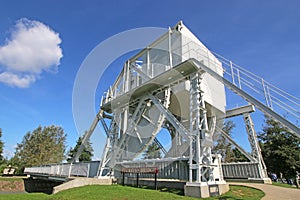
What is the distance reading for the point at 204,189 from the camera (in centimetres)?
833

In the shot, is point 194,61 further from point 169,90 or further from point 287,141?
point 287,141

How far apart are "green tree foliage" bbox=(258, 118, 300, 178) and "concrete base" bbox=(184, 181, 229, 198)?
21474 mm

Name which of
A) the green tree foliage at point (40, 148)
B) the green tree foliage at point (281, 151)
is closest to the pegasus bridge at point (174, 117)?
the green tree foliage at point (281, 151)

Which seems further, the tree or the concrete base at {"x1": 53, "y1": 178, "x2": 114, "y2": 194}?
the tree

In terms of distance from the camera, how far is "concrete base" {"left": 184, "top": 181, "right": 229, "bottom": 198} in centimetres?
822

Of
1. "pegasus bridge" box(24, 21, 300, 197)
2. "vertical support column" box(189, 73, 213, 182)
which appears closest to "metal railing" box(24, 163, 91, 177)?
Answer: "pegasus bridge" box(24, 21, 300, 197)

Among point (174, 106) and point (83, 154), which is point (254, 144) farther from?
point (83, 154)

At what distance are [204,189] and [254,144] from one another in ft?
28.6

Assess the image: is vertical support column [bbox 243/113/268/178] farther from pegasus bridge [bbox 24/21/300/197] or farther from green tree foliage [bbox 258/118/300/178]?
green tree foliage [bbox 258/118/300/178]

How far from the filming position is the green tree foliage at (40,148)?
141 feet

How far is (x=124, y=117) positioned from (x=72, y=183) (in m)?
6.19

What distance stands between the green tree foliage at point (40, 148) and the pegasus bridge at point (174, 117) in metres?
29.3

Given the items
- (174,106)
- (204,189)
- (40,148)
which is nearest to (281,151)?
(174,106)

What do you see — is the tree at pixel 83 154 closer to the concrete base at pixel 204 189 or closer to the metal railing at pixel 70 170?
the metal railing at pixel 70 170
